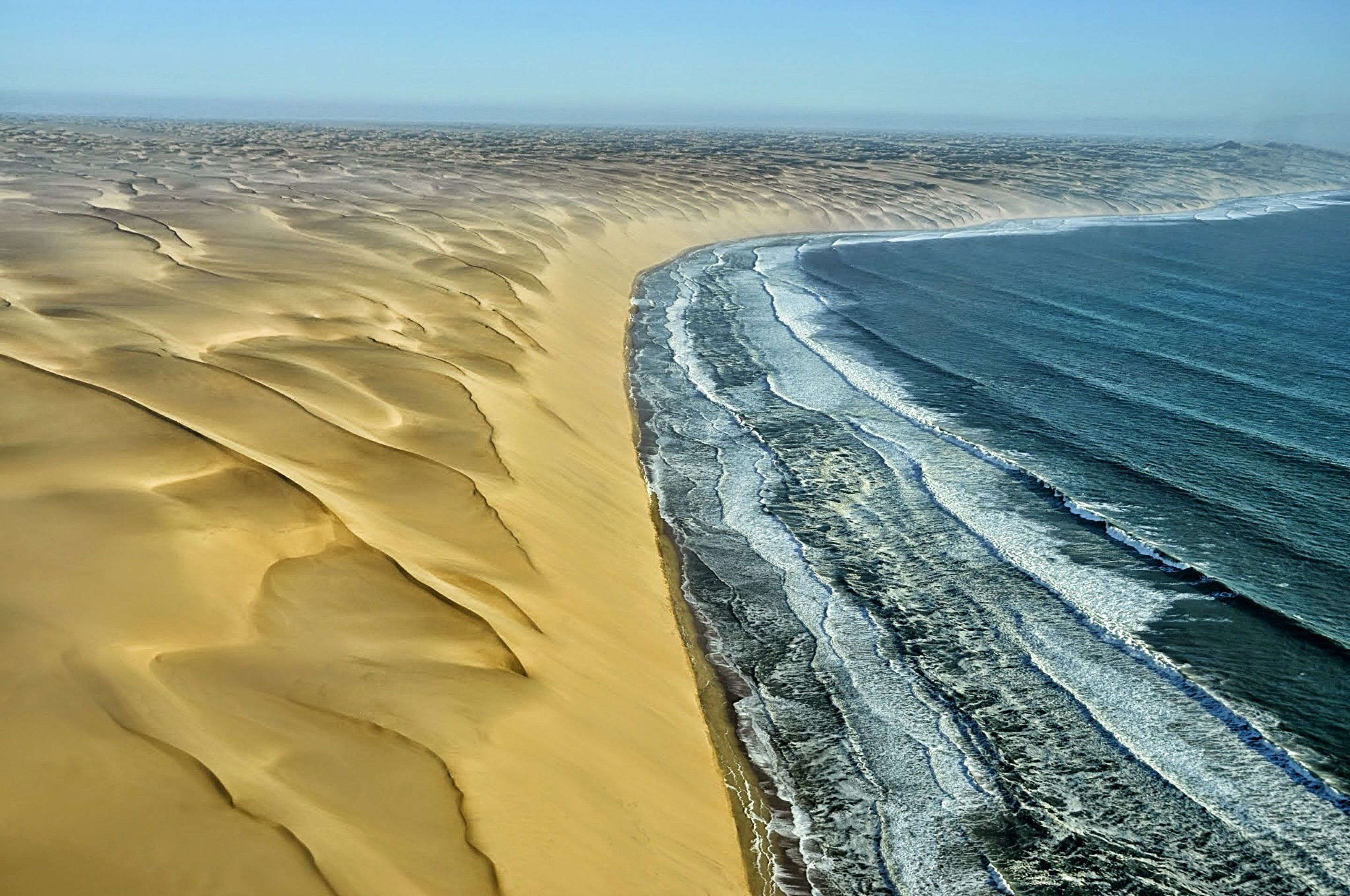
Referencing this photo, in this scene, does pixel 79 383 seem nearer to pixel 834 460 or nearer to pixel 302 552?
pixel 302 552

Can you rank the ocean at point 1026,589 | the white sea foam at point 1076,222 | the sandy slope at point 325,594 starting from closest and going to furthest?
the sandy slope at point 325,594 < the ocean at point 1026,589 < the white sea foam at point 1076,222

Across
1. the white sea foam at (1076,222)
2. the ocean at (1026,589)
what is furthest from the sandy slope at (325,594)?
the white sea foam at (1076,222)

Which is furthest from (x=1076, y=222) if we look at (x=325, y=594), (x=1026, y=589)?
(x=325, y=594)

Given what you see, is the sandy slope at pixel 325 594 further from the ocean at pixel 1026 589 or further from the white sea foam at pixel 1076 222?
the white sea foam at pixel 1076 222

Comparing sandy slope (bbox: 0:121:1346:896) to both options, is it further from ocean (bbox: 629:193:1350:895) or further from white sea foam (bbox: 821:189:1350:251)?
white sea foam (bbox: 821:189:1350:251)

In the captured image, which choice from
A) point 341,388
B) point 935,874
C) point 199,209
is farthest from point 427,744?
point 199,209

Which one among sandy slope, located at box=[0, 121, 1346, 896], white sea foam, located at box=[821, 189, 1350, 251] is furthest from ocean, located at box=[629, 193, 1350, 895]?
white sea foam, located at box=[821, 189, 1350, 251]
